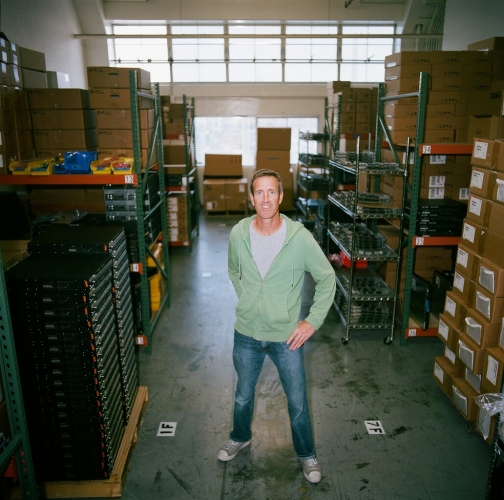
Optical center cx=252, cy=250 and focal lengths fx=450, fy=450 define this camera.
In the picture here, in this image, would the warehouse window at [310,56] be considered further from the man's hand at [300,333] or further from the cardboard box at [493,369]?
the man's hand at [300,333]

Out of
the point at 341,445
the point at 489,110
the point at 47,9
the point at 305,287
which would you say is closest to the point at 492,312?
the point at 341,445

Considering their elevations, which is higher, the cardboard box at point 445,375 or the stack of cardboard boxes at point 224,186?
the stack of cardboard boxes at point 224,186

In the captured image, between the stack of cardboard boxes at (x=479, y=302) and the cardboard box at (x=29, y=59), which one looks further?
the cardboard box at (x=29, y=59)

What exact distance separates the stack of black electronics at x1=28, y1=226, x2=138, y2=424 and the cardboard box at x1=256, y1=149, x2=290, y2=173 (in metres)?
6.41

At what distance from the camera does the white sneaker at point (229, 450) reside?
2.67 meters

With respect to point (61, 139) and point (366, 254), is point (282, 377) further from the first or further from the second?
point (61, 139)

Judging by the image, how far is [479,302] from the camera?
2.81 metres

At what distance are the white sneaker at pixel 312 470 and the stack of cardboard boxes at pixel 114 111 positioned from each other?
271 cm

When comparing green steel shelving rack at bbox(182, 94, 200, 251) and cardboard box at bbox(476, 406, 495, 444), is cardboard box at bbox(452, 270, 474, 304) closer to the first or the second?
cardboard box at bbox(476, 406, 495, 444)

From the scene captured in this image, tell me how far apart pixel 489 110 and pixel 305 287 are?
2.80 m

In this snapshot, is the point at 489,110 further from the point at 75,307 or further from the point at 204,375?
the point at 75,307

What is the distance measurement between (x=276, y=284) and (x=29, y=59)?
3.54 metres

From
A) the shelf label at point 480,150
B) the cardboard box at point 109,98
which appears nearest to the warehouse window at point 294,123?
the cardboard box at point 109,98

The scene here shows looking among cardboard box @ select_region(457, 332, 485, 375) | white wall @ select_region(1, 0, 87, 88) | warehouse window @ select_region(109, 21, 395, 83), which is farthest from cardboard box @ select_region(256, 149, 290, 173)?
cardboard box @ select_region(457, 332, 485, 375)
